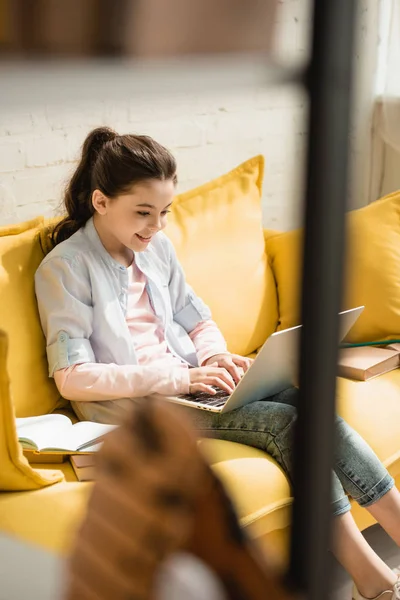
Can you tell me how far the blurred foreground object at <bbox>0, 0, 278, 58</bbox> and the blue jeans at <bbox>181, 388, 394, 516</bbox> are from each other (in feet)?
4.70

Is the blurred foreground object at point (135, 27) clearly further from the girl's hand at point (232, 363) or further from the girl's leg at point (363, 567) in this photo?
the girl's hand at point (232, 363)

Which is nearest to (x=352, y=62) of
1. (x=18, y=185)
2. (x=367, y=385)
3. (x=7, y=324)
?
(x=7, y=324)

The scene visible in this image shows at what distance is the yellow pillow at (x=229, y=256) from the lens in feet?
6.86

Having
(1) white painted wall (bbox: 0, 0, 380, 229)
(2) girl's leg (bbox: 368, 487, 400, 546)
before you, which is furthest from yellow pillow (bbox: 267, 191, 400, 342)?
(2) girl's leg (bbox: 368, 487, 400, 546)

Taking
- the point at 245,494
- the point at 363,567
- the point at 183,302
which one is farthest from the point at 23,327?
the point at 363,567

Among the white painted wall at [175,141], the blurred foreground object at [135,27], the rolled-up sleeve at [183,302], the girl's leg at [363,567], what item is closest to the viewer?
the blurred foreground object at [135,27]

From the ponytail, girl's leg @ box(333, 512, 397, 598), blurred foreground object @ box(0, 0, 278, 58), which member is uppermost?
blurred foreground object @ box(0, 0, 278, 58)

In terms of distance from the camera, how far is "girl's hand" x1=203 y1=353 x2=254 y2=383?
1.77 meters

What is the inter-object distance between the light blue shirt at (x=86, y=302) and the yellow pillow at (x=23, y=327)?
0.03 metres

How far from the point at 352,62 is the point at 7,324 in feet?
4.82

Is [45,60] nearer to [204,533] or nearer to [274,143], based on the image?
[204,533]

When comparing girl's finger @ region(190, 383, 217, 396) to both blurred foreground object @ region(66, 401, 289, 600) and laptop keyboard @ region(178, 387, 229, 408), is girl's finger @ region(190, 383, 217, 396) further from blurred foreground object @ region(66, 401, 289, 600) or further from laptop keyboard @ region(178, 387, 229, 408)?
blurred foreground object @ region(66, 401, 289, 600)

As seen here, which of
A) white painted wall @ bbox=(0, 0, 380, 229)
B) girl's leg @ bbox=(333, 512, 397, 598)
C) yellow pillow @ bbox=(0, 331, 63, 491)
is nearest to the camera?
yellow pillow @ bbox=(0, 331, 63, 491)

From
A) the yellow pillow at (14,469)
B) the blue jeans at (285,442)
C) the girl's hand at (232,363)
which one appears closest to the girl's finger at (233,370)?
the girl's hand at (232,363)
